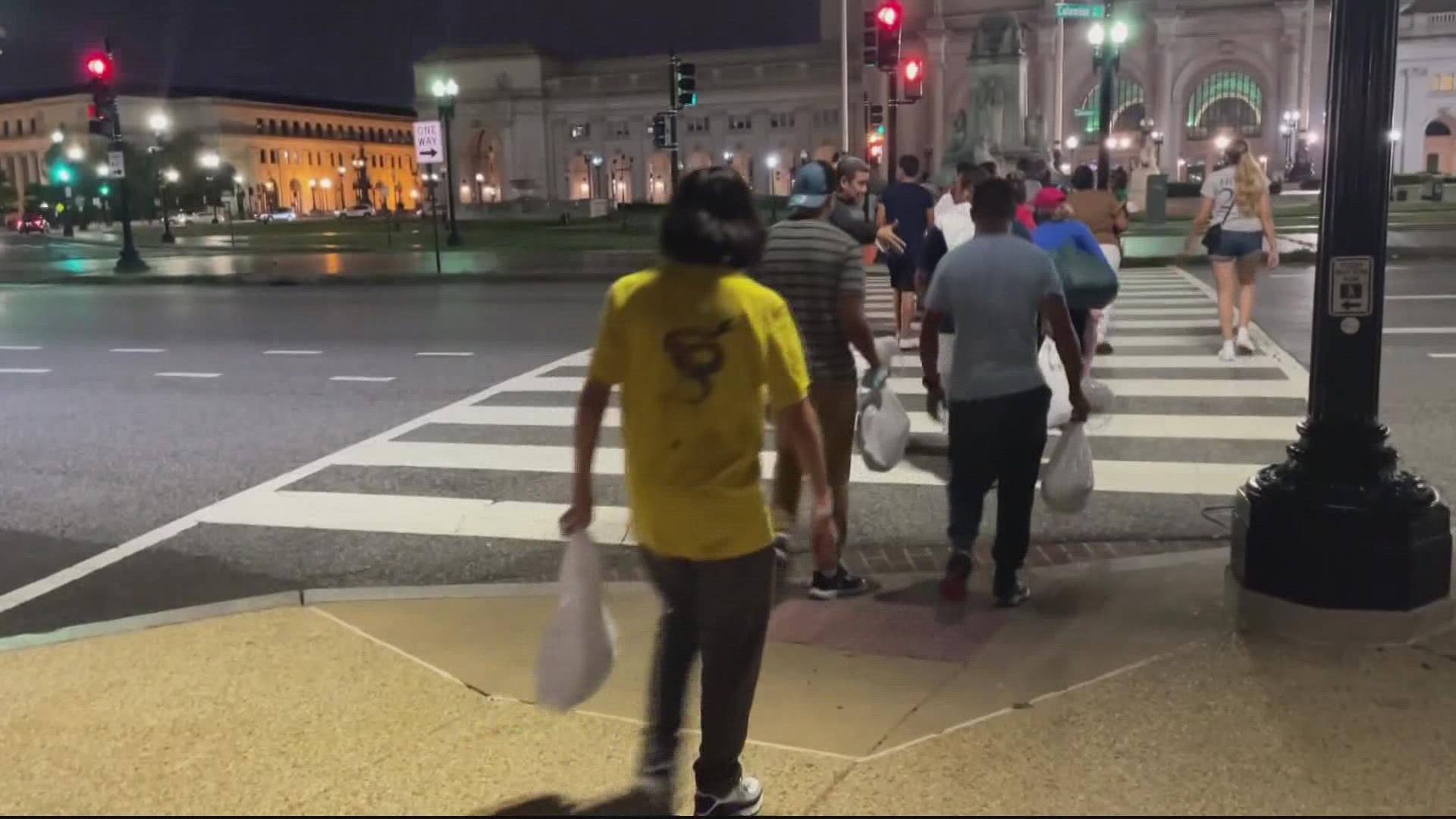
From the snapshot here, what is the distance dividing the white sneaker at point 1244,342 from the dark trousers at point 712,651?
10.0 meters

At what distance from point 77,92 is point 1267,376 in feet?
537

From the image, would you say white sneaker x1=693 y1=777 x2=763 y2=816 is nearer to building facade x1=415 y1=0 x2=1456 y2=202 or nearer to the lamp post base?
the lamp post base

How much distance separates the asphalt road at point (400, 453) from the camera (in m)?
6.74

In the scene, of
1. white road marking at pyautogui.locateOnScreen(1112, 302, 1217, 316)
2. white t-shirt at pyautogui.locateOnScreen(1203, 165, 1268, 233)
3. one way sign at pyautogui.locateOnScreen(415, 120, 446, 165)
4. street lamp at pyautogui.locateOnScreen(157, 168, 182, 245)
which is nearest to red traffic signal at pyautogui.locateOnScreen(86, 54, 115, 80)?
one way sign at pyautogui.locateOnScreen(415, 120, 446, 165)

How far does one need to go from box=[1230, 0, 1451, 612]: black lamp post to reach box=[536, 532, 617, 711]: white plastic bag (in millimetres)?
2739

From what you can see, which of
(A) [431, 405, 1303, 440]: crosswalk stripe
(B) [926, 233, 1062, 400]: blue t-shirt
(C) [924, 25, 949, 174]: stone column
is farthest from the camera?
(C) [924, 25, 949, 174]: stone column

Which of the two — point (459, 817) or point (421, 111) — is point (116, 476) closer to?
point (459, 817)

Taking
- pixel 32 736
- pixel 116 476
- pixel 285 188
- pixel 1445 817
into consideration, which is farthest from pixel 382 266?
pixel 285 188

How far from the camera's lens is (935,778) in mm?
3852

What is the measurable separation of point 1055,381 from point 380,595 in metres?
4.49

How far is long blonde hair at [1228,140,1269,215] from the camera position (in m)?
11.4

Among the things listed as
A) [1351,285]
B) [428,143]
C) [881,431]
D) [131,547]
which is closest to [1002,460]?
[881,431]

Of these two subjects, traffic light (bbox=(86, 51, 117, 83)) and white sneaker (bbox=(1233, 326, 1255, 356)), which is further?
traffic light (bbox=(86, 51, 117, 83))

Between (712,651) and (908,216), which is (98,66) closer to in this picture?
(908,216)
